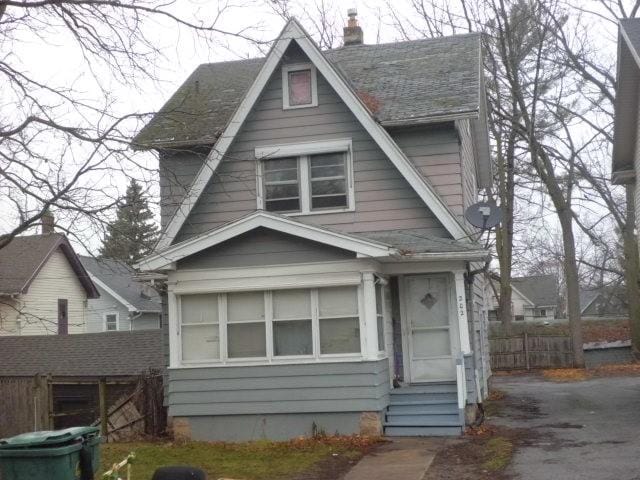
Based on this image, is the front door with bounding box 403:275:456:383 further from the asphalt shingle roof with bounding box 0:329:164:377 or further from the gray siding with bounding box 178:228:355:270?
the asphalt shingle roof with bounding box 0:329:164:377

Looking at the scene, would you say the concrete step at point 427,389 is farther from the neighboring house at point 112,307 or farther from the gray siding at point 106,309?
the gray siding at point 106,309

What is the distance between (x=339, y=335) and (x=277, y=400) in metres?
1.51

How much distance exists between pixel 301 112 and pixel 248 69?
14.1ft

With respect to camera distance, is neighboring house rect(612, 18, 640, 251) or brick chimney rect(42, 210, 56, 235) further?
neighboring house rect(612, 18, 640, 251)

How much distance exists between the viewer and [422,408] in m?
13.4

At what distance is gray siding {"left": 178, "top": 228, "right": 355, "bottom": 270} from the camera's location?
13242 mm

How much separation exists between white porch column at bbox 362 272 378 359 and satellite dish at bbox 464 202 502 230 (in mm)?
2359

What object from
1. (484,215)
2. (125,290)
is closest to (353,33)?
(484,215)

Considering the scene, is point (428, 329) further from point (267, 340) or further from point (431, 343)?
point (267, 340)

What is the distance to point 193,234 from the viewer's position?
15023mm

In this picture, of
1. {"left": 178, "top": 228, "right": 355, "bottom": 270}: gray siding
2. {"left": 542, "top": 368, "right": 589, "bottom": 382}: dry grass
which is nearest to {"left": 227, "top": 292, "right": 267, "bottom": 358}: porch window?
{"left": 178, "top": 228, "right": 355, "bottom": 270}: gray siding

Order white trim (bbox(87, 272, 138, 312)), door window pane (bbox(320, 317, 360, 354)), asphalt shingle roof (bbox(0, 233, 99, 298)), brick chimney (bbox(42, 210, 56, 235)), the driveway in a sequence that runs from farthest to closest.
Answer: white trim (bbox(87, 272, 138, 312)) → asphalt shingle roof (bbox(0, 233, 99, 298)) → door window pane (bbox(320, 317, 360, 354)) → the driveway → brick chimney (bbox(42, 210, 56, 235))

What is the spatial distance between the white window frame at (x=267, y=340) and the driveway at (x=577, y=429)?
3238 mm

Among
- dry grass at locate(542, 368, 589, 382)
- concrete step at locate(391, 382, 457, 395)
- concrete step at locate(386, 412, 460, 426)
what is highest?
concrete step at locate(391, 382, 457, 395)
